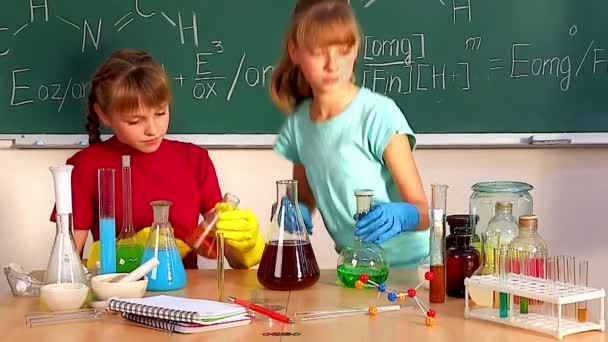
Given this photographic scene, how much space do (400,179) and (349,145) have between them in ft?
0.47

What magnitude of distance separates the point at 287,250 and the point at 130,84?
2.30ft

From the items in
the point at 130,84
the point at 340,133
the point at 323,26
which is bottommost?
the point at 340,133

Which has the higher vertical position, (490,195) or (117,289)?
(490,195)

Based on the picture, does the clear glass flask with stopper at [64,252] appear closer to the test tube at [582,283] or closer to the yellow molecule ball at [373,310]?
the yellow molecule ball at [373,310]

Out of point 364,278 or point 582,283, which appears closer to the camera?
point 582,283

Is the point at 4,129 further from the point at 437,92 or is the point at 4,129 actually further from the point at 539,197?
the point at 539,197

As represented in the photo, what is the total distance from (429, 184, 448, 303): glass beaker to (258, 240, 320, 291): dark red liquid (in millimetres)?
252

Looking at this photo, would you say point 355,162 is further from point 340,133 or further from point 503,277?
point 503,277

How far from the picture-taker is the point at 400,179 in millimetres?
1937

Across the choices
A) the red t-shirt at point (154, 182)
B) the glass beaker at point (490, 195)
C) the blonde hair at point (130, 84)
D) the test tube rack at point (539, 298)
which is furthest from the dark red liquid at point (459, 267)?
the blonde hair at point (130, 84)

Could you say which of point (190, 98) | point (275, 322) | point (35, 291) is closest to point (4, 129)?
point (190, 98)

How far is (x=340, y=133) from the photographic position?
200 centimetres

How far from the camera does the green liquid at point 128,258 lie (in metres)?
1.83

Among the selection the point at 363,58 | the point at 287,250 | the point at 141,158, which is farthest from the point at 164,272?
the point at 363,58
